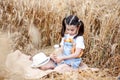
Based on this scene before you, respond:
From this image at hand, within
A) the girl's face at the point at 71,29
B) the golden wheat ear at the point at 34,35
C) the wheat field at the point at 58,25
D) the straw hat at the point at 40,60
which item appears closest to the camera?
the girl's face at the point at 71,29

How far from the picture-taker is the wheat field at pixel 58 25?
15.2ft

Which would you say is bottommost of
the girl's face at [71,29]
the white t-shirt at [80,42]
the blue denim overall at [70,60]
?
the blue denim overall at [70,60]

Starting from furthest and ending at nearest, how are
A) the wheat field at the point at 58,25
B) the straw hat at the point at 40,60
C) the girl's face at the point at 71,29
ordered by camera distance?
the wheat field at the point at 58,25 < the straw hat at the point at 40,60 < the girl's face at the point at 71,29

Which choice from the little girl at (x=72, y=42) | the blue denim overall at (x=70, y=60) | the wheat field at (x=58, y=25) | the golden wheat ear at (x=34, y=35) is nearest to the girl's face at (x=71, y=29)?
the little girl at (x=72, y=42)

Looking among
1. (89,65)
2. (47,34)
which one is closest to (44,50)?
(47,34)

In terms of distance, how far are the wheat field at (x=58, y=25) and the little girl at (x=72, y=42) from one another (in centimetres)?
29

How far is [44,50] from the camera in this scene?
4980 mm

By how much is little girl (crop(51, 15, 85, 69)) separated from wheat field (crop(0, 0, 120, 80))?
290 mm

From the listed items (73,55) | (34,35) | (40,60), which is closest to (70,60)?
(73,55)

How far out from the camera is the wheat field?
4625 mm

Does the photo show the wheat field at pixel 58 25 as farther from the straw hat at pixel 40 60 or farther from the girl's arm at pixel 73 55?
the straw hat at pixel 40 60

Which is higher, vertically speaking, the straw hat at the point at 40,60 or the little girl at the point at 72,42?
the little girl at the point at 72,42

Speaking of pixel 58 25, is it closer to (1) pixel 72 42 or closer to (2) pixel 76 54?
(1) pixel 72 42

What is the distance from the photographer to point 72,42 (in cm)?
444
